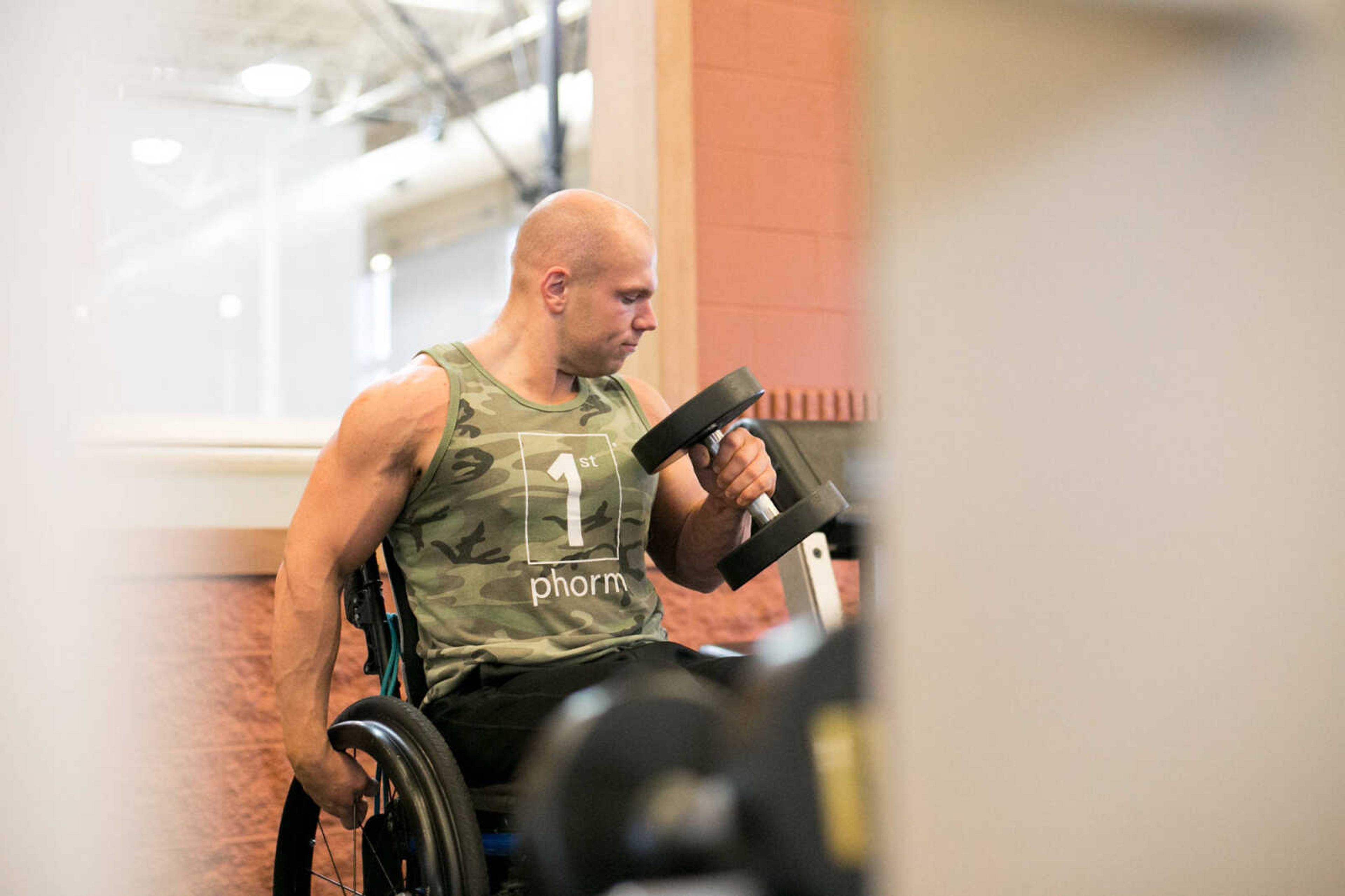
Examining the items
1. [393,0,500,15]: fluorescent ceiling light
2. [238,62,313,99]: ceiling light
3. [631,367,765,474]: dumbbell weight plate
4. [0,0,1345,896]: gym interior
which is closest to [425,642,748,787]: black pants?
[631,367,765,474]: dumbbell weight plate

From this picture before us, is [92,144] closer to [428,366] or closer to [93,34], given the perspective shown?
[93,34]

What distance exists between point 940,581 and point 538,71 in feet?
24.5

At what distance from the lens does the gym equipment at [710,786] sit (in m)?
0.36

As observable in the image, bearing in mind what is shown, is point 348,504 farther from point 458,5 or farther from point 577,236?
point 458,5

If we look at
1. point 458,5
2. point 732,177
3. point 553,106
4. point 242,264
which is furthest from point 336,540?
point 458,5

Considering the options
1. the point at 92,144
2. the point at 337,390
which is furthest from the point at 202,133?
the point at 92,144

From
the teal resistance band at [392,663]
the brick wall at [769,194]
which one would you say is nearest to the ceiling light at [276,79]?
the brick wall at [769,194]

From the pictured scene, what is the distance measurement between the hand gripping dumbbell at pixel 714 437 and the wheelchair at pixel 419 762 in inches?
3.2

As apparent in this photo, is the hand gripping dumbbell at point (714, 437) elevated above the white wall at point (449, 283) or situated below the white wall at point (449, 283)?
below

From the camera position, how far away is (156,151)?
2.74m

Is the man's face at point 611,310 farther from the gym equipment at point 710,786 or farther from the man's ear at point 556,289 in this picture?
the gym equipment at point 710,786

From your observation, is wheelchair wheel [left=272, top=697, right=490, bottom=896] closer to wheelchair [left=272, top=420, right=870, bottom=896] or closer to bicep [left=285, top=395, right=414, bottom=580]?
wheelchair [left=272, top=420, right=870, bottom=896]

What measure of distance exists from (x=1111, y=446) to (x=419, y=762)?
962 mm

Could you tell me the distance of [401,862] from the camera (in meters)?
1.28
